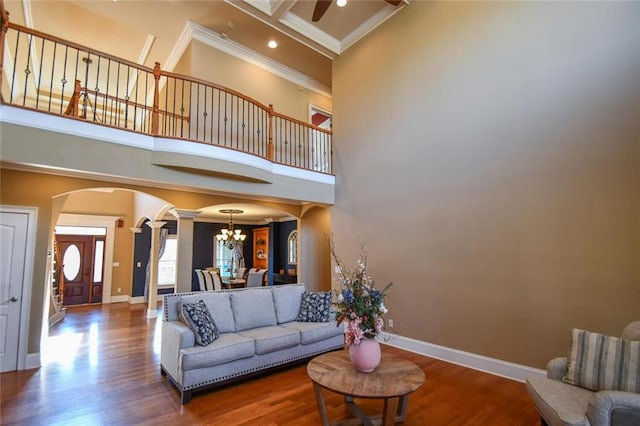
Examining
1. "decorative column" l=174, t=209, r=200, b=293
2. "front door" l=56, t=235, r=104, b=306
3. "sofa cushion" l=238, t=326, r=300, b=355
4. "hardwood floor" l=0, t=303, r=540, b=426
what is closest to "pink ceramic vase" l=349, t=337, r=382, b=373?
"hardwood floor" l=0, t=303, r=540, b=426

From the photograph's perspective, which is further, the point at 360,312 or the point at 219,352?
the point at 219,352

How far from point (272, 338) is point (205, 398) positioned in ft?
2.96

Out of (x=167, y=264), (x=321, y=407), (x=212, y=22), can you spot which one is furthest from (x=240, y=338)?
(x=167, y=264)

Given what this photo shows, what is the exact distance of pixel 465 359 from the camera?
4129 mm

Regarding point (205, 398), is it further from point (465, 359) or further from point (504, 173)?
point (504, 173)

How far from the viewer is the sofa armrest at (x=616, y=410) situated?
1.92 meters

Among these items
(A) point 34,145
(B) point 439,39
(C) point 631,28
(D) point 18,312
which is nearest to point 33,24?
(A) point 34,145

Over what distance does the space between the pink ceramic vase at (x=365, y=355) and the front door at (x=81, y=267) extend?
30.6 ft

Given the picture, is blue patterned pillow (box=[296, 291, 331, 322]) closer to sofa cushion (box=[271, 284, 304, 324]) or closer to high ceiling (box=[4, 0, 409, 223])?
sofa cushion (box=[271, 284, 304, 324])

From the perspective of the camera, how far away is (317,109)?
8023 mm

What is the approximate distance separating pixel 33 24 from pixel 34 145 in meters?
4.65

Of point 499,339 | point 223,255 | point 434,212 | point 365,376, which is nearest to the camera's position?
point 365,376

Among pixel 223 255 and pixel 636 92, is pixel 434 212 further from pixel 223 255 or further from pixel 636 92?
pixel 223 255

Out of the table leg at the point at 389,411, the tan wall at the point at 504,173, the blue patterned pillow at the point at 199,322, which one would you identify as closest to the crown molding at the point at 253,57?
the tan wall at the point at 504,173
